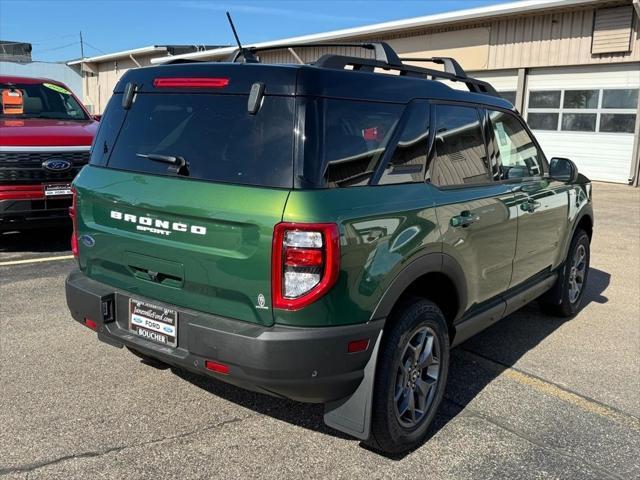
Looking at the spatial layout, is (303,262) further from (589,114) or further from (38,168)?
(589,114)

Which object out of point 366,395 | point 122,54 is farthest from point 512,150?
point 122,54

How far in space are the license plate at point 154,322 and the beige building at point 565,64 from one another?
48.8 ft

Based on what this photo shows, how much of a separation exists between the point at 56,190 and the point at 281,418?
4445 mm

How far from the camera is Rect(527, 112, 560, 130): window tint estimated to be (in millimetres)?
16641

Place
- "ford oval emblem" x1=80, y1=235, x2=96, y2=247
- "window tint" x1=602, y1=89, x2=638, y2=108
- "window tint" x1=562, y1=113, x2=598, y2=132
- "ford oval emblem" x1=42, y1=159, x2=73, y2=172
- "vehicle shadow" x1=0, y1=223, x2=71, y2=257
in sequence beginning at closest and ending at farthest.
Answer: "ford oval emblem" x1=80, y1=235, x2=96, y2=247 < "ford oval emblem" x1=42, y1=159, x2=73, y2=172 < "vehicle shadow" x1=0, y1=223, x2=71, y2=257 < "window tint" x1=602, y1=89, x2=638, y2=108 < "window tint" x1=562, y1=113, x2=598, y2=132

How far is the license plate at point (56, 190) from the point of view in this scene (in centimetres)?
657

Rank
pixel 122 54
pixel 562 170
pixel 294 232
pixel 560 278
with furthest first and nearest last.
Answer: pixel 122 54 → pixel 560 278 → pixel 562 170 → pixel 294 232

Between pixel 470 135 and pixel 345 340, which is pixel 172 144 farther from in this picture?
pixel 470 135

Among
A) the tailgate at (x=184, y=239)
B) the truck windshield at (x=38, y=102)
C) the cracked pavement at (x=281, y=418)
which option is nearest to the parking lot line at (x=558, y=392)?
the cracked pavement at (x=281, y=418)

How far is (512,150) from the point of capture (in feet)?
14.2

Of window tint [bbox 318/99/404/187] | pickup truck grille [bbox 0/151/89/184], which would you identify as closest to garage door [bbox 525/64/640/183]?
pickup truck grille [bbox 0/151/89/184]

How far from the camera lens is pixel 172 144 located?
9.82 ft

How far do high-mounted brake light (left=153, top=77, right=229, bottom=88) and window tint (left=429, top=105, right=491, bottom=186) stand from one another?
47.0 inches

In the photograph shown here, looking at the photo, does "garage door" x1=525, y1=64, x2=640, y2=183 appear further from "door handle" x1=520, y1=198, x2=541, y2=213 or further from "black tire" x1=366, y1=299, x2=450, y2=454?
"black tire" x1=366, y1=299, x2=450, y2=454
